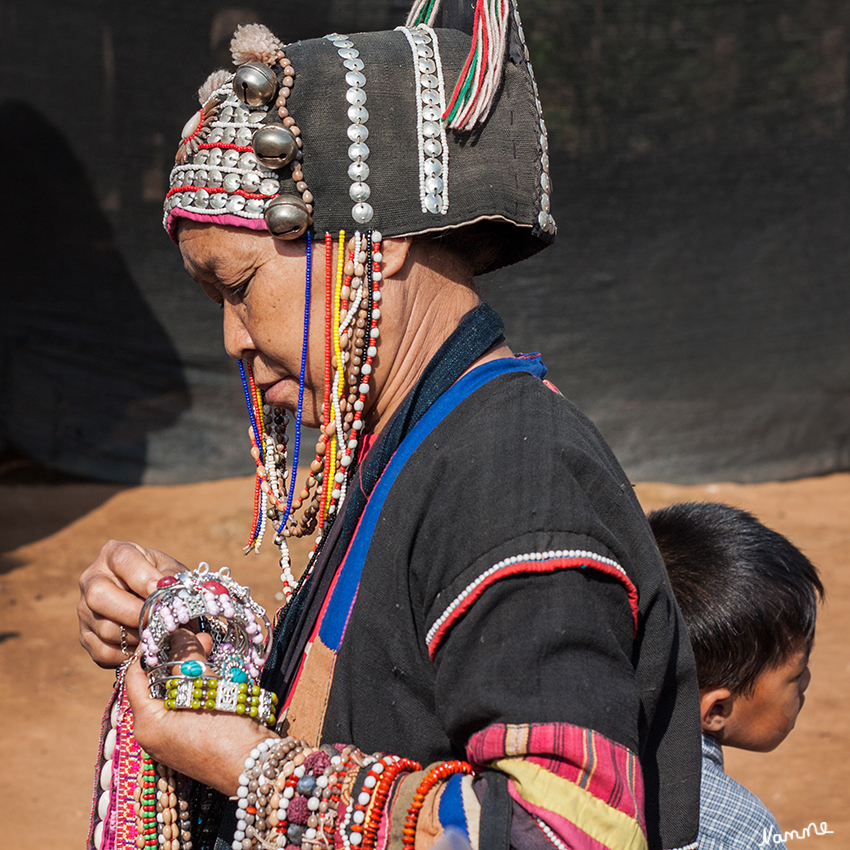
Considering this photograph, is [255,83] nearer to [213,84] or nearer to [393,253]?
[213,84]

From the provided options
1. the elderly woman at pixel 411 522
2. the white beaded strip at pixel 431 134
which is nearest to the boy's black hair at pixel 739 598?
the elderly woman at pixel 411 522

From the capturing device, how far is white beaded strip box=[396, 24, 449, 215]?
1.34 metres

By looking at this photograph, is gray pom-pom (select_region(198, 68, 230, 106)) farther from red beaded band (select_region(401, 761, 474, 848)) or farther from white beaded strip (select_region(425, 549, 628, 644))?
red beaded band (select_region(401, 761, 474, 848))

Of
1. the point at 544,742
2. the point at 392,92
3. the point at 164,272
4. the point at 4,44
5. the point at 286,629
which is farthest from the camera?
the point at 164,272

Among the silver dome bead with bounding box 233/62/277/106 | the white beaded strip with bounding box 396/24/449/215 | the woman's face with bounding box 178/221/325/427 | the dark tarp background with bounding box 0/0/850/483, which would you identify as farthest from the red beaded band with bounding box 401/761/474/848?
the dark tarp background with bounding box 0/0/850/483

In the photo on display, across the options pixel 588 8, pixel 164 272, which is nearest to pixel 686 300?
pixel 588 8

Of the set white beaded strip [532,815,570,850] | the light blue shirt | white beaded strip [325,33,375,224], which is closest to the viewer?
white beaded strip [532,815,570,850]

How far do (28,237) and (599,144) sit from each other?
4.24 metres

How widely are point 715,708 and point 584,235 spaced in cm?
547

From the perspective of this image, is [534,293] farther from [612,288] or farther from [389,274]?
[389,274]

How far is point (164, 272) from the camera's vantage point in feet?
23.6

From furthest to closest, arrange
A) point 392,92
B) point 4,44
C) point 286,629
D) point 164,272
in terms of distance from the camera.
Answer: point 164,272
point 4,44
point 286,629
point 392,92

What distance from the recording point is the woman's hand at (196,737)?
1.24 m

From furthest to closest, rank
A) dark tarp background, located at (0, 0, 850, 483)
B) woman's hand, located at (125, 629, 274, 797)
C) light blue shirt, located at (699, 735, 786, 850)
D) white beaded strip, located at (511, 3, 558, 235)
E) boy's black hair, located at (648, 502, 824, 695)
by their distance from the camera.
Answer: dark tarp background, located at (0, 0, 850, 483)
boy's black hair, located at (648, 502, 824, 695)
light blue shirt, located at (699, 735, 786, 850)
white beaded strip, located at (511, 3, 558, 235)
woman's hand, located at (125, 629, 274, 797)
